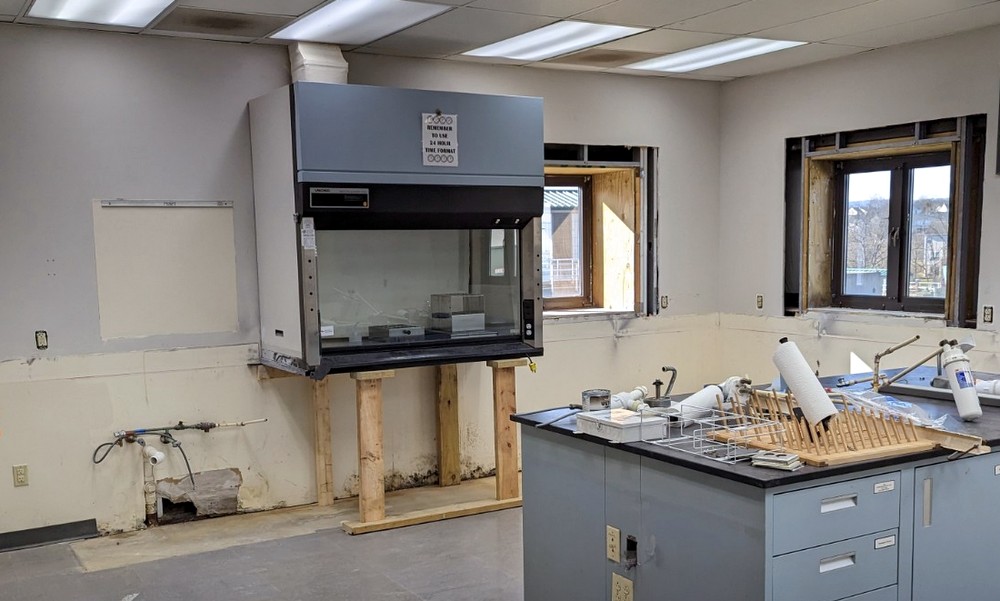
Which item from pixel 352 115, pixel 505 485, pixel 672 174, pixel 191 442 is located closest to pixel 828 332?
pixel 672 174

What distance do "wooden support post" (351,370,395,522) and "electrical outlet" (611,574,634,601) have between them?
1793mm

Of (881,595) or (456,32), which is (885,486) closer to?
(881,595)

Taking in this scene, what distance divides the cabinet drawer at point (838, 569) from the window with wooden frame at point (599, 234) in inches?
128

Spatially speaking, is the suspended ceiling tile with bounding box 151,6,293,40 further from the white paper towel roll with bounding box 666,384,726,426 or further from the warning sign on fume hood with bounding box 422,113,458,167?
Answer: the white paper towel roll with bounding box 666,384,726,426

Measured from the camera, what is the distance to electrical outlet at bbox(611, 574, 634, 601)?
8.73ft

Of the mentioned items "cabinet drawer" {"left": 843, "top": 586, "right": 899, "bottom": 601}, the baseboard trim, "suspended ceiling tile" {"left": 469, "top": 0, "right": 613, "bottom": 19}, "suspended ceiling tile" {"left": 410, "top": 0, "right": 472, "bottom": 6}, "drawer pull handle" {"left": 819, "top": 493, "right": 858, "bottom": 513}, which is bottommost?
the baseboard trim

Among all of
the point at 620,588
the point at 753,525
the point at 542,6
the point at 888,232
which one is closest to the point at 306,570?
the point at 620,588

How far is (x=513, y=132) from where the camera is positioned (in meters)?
4.34

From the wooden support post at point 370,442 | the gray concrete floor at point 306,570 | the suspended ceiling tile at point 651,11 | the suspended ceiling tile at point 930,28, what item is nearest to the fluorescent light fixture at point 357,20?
the suspended ceiling tile at point 651,11

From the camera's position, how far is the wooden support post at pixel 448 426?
196 inches

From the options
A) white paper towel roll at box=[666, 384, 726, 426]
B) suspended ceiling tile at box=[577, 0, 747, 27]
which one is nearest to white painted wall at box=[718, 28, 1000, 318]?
suspended ceiling tile at box=[577, 0, 747, 27]

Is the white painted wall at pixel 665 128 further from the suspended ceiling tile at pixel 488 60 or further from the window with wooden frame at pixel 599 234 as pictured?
the window with wooden frame at pixel 599 234

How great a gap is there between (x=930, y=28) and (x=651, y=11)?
1.53 m

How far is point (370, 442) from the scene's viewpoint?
4.24m
